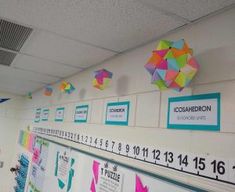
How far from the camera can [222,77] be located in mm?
917

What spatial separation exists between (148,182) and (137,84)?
0.56 m

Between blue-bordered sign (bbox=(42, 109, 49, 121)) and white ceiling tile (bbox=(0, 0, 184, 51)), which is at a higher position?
white ceiling tile (bbox=(0, 0, 184, 51))

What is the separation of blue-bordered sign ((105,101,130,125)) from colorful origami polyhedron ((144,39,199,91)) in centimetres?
48

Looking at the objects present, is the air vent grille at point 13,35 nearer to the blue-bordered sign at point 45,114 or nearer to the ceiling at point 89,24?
the ceiling at point 89,24

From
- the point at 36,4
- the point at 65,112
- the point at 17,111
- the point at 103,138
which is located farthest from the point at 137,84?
the point at 17,111

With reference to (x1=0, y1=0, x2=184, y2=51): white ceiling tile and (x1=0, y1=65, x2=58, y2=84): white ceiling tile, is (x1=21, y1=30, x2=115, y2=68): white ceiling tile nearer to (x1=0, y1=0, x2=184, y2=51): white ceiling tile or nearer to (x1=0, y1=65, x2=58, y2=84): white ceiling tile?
(x1=0, y1=0, x2=184, y2=51): white ceiling tile

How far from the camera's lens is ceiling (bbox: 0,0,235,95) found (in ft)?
3.33

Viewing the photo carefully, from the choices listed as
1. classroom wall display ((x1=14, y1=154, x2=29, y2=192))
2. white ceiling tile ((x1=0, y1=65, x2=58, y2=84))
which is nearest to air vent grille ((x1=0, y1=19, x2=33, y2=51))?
white ceiling tile ((x1=0, y1=65, x2=58, y2=84))

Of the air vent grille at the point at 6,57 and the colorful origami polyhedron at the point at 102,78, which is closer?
the colorful origami polyhedron at the point at 102,78

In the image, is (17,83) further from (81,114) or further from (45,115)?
(81,114)

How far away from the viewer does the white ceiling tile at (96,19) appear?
106cm

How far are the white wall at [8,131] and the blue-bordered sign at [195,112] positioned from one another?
442 cm

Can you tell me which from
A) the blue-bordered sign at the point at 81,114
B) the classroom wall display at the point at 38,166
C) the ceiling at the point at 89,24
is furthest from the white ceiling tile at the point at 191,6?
the classroom wall display at the point at 38,166

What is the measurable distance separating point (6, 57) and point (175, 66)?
1.68 m
